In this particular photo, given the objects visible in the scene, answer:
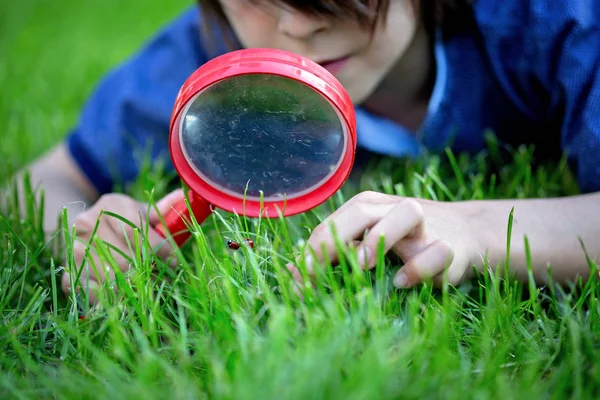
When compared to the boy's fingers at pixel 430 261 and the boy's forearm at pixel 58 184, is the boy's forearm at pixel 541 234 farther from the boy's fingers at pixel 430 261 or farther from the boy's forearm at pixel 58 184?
the boy's forearm at pixel 58 184

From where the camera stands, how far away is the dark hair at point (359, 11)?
162 cm

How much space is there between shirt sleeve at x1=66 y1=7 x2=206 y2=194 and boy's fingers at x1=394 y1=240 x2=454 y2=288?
121 cm

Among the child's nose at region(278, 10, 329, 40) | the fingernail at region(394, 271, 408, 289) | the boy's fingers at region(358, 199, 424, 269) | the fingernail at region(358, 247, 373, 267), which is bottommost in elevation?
the fingernail at region(394, 271, 408, 289)

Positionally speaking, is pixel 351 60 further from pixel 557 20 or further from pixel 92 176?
pixel 92 176

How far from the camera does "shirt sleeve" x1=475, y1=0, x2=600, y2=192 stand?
1.74 m

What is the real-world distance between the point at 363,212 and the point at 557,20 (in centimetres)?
84

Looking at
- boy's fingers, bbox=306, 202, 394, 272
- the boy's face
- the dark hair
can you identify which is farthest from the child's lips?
boy's fingers, bbox=306, 202, 394, 272

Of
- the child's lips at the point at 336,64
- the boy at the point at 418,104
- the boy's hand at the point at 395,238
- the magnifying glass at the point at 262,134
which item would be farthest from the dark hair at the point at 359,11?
the boy's hand at the point at 395,238

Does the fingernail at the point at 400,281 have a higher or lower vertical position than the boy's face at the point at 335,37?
lower

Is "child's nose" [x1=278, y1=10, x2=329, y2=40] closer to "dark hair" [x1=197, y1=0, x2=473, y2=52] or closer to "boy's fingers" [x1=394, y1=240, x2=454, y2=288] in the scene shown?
"dark hair" [x1=197, y1=0, x2=473, y2=52]

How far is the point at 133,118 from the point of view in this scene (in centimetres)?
238

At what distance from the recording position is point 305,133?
1383 mm

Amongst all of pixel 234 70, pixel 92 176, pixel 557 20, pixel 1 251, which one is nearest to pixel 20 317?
pixel 1 251

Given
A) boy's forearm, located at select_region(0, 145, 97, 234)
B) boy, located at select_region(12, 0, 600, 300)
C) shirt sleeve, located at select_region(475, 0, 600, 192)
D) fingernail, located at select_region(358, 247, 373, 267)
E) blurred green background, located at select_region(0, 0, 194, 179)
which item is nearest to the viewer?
fingernail, located at select_region(358, 247, 373, 267)
